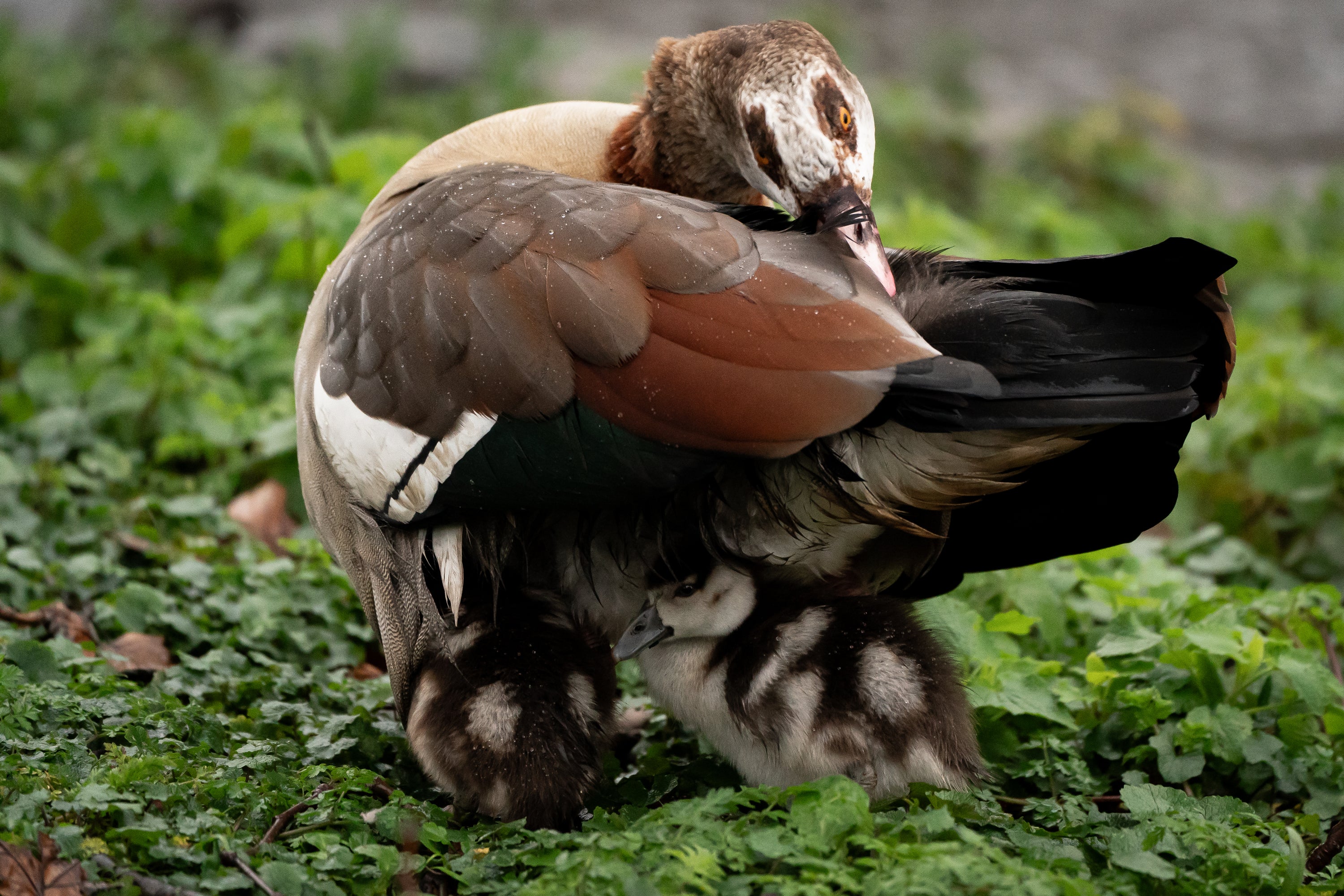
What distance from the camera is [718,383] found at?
222cm

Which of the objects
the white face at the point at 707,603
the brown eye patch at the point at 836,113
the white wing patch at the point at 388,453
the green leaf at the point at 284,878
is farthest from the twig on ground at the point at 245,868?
the brown eye patch at the point at 836,113

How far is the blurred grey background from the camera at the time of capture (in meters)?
9.34

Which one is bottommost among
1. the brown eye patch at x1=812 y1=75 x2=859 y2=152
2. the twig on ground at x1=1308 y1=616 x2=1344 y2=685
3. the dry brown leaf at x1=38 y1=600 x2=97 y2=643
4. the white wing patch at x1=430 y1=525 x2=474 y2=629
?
the dry brown leaf at x1=38 y1=600 x2=97 y2=643

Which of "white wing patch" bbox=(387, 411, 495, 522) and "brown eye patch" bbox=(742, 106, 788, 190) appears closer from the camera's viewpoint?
"white wing patch" bbox=(387, 411, 495, 522)

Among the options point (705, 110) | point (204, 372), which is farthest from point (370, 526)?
point (204, 372)

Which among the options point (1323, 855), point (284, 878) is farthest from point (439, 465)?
point (1323, 855)

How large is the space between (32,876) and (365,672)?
4.66 feet

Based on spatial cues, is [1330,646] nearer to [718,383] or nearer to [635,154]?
[718,383]

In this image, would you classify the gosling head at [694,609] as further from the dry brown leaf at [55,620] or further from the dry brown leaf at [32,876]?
the dry brown leaf at [55,620]

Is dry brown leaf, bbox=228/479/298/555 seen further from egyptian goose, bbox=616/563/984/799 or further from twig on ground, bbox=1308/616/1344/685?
twig on ground, bbox=1308/616/1344/685

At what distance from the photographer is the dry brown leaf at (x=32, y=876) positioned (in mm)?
2068

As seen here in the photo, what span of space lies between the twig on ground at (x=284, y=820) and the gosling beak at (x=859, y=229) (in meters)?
1.34

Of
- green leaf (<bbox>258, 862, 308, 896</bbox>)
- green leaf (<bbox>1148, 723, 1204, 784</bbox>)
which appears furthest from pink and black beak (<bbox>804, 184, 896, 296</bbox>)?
green leaf (<bbox>258, 862, 308, 896</bbox>)

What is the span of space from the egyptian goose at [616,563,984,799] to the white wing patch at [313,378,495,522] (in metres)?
0.51
